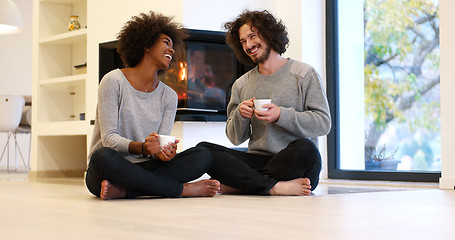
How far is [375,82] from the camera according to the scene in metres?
4.64

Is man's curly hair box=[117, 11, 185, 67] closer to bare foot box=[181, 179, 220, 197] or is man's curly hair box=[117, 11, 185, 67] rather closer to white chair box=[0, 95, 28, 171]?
bare foot box=[181, 179, 220, 197]

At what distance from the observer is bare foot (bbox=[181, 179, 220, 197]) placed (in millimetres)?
2729

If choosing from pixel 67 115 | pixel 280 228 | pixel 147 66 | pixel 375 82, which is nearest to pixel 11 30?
pixel 67 115

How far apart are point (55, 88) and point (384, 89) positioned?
267 cm

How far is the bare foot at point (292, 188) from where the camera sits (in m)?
2.79

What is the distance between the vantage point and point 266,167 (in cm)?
286

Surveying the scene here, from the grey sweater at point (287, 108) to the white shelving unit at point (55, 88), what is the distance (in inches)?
104

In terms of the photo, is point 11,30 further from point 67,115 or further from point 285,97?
point 285,97

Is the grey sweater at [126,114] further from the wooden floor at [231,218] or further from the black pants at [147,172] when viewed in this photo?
the wooden floor at [231,218]

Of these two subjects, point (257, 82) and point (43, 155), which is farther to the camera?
point (43, 155)

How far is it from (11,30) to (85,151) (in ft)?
5.34

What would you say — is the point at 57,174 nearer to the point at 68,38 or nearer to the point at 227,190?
the point at 68,38

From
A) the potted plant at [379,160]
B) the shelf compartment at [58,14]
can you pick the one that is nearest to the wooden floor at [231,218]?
the potted plant at [379,160]

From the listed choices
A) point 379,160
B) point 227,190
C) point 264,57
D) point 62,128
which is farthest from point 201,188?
point 62,128
